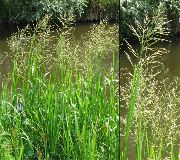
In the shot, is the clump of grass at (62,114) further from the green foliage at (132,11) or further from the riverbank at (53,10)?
the riverbank at (53,10)

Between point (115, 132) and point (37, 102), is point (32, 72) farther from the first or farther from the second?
point (115, 132)

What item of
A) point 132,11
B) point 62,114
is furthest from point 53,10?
point 62,114

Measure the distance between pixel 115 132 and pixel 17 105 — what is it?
828 mm

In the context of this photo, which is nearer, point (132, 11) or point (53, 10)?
point (132, 11)

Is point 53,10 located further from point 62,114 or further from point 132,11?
point 62,114

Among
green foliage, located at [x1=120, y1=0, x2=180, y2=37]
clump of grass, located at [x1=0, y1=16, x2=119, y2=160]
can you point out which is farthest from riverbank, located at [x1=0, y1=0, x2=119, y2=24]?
clump of grass, located at [x1=0, y1=16, x2=119, y2=160]

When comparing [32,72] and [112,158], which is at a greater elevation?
[32,72]

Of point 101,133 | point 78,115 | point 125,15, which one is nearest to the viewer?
point 101,133

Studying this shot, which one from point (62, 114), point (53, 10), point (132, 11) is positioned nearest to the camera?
point (62, 114)

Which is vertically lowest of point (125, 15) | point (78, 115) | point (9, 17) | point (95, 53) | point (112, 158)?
point (112, 158)

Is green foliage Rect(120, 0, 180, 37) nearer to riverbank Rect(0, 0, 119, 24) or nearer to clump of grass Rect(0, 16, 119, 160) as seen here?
clump of grass Rect(0, 16, 119, 160)

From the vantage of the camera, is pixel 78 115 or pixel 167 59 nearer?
pixel 78 115

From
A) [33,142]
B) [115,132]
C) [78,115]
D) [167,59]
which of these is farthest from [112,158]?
[167,59]

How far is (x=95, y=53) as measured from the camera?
2.56 m
